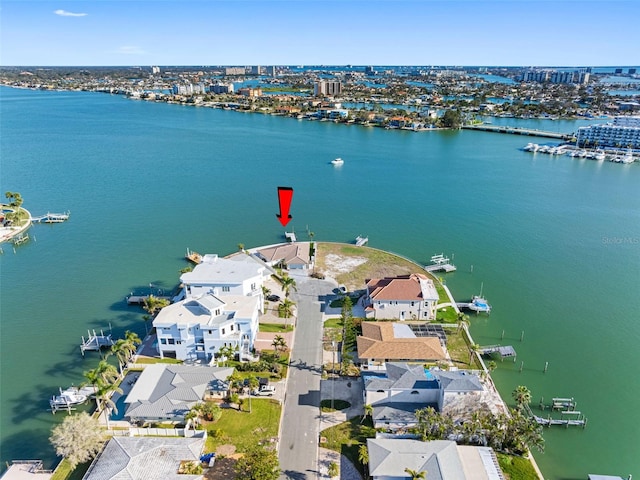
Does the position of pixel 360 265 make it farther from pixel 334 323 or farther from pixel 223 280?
pixel 223 280

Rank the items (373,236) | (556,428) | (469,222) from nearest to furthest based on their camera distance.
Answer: (556,428), (373,236), (469,222)

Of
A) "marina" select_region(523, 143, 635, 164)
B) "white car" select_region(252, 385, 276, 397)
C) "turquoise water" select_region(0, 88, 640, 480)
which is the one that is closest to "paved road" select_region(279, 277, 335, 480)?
"white car" select_region(252, 385, 276, 397)

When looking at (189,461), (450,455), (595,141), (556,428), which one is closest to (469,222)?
(556,428)

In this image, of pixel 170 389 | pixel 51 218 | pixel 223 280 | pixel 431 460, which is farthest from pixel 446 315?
pixel 51 218

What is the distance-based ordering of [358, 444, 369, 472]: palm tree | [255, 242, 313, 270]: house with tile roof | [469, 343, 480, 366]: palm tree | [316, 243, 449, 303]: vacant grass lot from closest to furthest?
[358, 444, 369, 472]: palm tree
[469, 343, 480, 366]: palm tree
[316, 243, 449, 303]: vacant grass lot
[255, 242, 313, 270]: house with tile roof

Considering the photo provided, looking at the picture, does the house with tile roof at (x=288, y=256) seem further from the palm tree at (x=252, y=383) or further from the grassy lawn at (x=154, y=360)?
the palm tree at (x=252, y=383)

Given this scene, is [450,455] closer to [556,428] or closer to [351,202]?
[556,428]

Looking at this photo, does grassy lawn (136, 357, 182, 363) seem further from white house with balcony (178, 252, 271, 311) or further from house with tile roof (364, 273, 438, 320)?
house with tile roof (364, 273, 438, 320)
